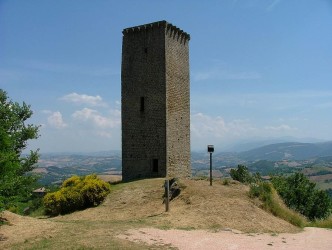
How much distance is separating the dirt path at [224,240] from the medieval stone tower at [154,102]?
11113mm

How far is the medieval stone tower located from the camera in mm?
23688

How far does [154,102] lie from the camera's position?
23969mm

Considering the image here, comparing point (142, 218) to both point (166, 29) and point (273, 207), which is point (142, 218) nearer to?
point (273, 207)

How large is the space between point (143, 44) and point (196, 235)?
629 inches

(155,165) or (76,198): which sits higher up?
(155,165)

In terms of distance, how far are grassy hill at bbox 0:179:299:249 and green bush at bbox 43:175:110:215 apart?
712 mm

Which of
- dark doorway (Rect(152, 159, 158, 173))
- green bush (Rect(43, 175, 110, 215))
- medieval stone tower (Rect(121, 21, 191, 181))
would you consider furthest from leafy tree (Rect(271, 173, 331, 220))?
green bush (Rect(43, 175, 110, 215))

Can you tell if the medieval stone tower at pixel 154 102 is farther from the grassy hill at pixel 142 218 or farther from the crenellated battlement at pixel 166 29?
the grassy hill at pixel 142 218

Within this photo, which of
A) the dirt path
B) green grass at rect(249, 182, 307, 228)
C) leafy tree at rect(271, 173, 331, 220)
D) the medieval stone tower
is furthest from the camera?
leafy tree at rect(271, 173, 331, 220)

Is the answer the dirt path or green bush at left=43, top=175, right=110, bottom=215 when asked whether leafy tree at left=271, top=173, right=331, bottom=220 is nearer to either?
green bush at left=43, top=175, right=110, bottom=215

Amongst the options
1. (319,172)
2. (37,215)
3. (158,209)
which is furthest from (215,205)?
(319,172)

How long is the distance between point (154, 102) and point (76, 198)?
8267 millimetres

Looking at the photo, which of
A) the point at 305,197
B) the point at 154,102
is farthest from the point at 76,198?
the point at 305,197

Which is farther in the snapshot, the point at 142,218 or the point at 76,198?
the point at 76,198
